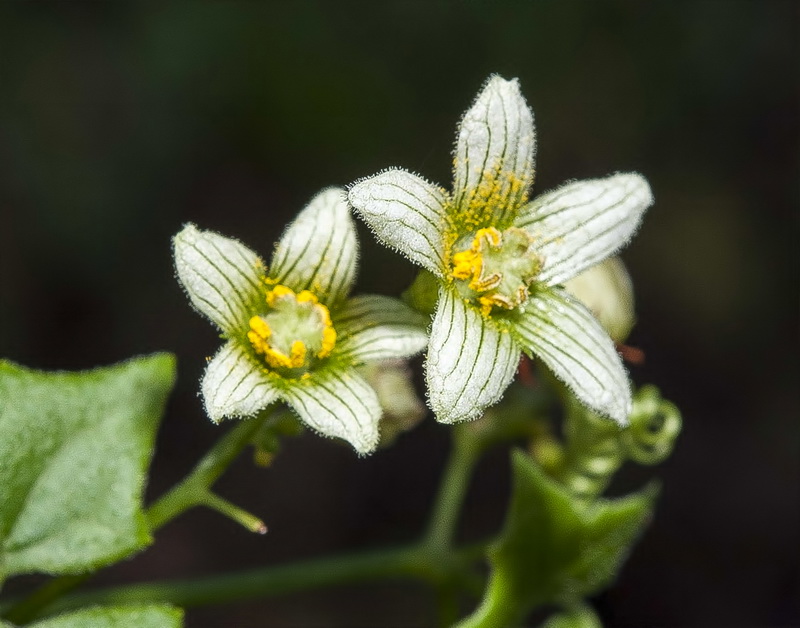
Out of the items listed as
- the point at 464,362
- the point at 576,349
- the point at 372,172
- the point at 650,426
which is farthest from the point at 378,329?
the point at 372,172

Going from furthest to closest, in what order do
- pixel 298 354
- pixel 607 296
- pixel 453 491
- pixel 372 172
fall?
1. pixel 372 172
2. pixel 453 491
3. pixel 607 296
4. pixel 298 354

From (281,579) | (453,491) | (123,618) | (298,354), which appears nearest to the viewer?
(123,618)

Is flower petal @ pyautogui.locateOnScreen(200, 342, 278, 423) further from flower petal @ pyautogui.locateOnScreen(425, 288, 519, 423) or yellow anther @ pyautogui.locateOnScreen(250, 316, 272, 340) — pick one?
flower petal @ pyautogui.locateOnScreen(425, 288, 519, 423)

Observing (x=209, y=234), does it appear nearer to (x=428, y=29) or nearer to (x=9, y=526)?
(x=9, y=526)

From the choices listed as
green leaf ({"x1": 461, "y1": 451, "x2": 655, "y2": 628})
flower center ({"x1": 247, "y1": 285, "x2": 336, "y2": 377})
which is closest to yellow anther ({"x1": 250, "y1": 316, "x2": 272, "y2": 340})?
flower center ({"x1": 247, "y1": 285, "x2": 336, "y2": 377})

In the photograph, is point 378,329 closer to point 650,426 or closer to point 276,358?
point 276,358
